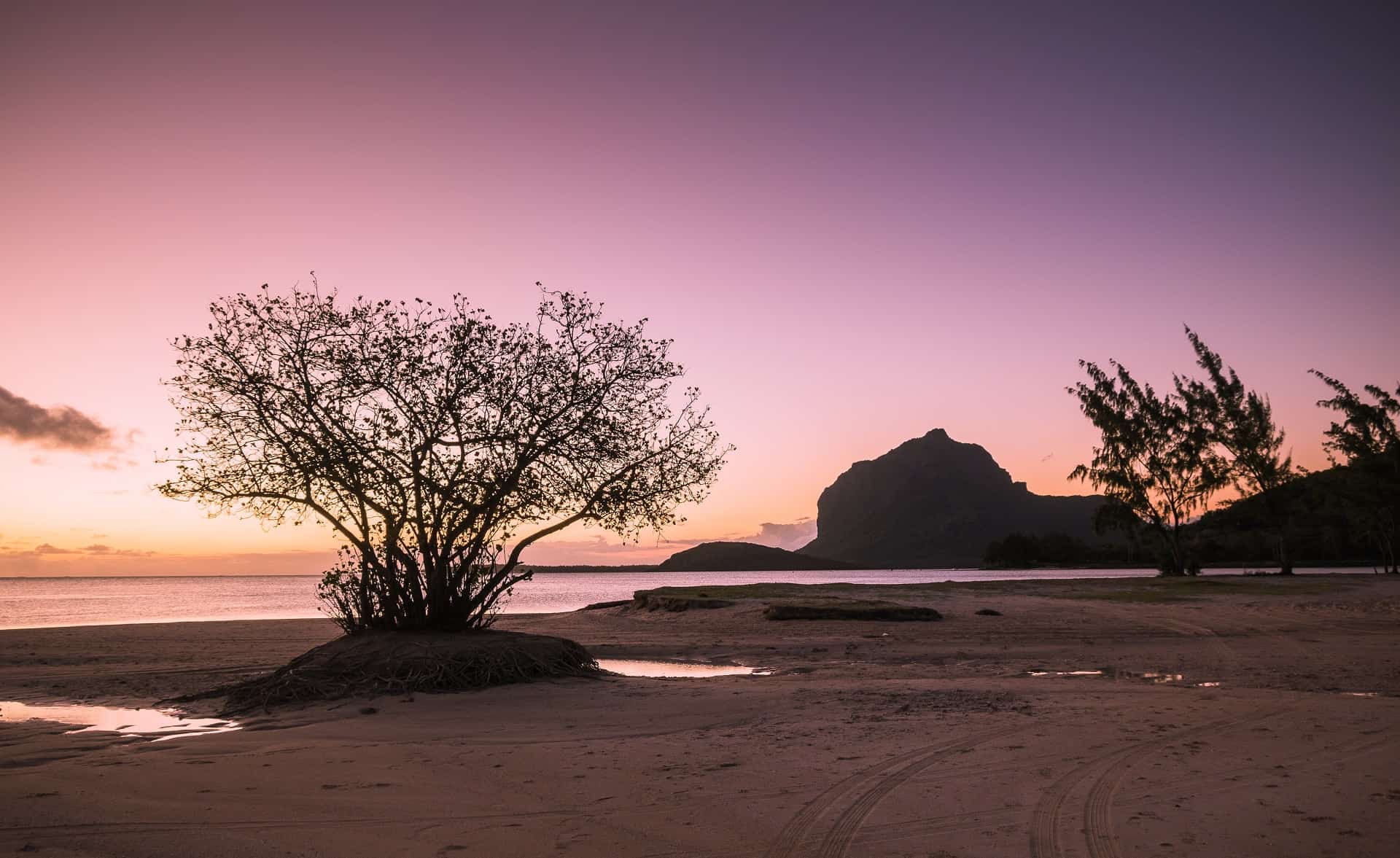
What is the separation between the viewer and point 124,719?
10.9 m

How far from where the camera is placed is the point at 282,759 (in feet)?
25.9

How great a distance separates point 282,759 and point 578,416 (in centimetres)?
776

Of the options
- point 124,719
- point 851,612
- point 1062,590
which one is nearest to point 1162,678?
point 851,612

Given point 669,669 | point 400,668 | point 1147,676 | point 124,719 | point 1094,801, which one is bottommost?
point 1147,676

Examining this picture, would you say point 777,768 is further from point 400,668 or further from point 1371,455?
point 1371,455

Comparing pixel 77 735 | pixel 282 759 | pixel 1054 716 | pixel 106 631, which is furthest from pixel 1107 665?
pixel 106 631

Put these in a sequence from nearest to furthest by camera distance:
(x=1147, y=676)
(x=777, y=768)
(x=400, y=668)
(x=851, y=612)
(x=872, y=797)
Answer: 1. (x=872, y=797)
2. (x=777, y=768)
3. (x=400, y=668)
4. (x=1147, y=676)
5. (x=851, y=612)

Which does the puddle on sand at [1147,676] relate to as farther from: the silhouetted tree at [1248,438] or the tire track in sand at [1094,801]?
the silhouetted tree at [1248,438]

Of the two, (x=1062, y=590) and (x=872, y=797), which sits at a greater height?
(x=872, y=797)

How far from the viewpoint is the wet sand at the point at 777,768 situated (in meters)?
5.44

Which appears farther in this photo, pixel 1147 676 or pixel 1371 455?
pixel 1371 455

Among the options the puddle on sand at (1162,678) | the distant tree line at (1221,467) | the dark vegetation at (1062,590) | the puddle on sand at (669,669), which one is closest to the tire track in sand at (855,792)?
the puddle on sand at (1162,678)

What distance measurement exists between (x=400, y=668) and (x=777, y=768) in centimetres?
758

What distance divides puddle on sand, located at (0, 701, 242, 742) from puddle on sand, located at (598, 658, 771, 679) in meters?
7.26
